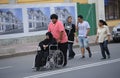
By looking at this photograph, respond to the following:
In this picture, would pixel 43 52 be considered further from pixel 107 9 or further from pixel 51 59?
pixel 107 9

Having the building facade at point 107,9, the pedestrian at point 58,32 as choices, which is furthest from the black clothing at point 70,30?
the building facade at point 107,9

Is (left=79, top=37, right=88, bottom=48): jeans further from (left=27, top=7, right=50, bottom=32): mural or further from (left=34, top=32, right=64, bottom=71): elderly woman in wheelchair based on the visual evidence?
(left=27, top=7, right=50, bottom=32): mural

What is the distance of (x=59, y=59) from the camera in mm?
14250

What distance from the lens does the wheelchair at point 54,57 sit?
14.0 metres

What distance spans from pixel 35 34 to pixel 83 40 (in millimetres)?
9598

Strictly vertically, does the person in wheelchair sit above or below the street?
above

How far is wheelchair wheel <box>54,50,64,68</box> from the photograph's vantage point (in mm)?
14109

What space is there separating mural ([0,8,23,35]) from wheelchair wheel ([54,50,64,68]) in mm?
11169

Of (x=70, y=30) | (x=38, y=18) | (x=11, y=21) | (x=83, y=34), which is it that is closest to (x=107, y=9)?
(x=38, y=18)

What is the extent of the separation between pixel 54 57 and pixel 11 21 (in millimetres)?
11807

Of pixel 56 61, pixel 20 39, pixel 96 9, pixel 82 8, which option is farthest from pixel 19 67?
pixel 96 9

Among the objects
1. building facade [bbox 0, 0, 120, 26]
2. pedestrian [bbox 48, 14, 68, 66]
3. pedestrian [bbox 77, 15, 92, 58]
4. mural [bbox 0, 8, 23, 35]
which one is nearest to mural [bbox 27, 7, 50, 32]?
mural [bbox 0, 8, 23, 35]

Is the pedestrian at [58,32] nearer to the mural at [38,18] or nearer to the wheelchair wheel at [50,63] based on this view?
the wheelchair wheel at [50,63]

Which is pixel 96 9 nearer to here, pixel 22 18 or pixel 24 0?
pixel 24 0
